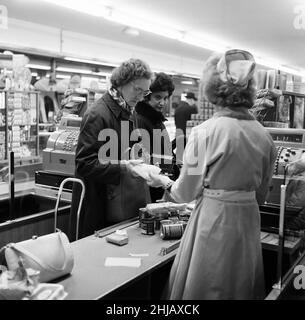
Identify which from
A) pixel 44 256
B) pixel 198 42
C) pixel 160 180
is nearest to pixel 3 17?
pixel 198 42

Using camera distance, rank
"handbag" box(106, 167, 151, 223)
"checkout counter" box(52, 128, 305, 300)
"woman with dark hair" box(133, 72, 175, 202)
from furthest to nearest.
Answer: "woman with dark hair" box(133, 72, 175, 202), "handbag" box(106, 167, 151, 223), "checkout counter" box(52, 128, 305, 300)

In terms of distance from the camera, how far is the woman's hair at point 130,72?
2.25 meters

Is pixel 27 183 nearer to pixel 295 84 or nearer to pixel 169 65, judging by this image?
pixel 295 84

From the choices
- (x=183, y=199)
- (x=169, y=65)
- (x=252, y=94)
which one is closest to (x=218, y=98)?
(x=252, y=94)

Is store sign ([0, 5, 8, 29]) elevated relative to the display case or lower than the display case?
elevated

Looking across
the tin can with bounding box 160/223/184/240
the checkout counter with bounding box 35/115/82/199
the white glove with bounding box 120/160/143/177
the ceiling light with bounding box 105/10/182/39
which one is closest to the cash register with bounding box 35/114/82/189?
the checkout counter with bounding box 35/115/82/199

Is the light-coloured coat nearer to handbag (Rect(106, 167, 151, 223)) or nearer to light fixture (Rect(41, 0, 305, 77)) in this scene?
handbag (Rect(106, 167, 151, 223))

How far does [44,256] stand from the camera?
146 centimetres

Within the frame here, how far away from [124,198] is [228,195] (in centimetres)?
84

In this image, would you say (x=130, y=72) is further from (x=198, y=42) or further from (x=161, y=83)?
(x=198, y=42)

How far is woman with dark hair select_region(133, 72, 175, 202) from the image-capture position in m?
2.88

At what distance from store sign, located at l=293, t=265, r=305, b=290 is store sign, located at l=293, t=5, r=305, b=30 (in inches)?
226

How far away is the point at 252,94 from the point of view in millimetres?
1645

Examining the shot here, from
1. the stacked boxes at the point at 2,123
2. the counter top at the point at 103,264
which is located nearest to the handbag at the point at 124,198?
the counter top at the point at 103,264
